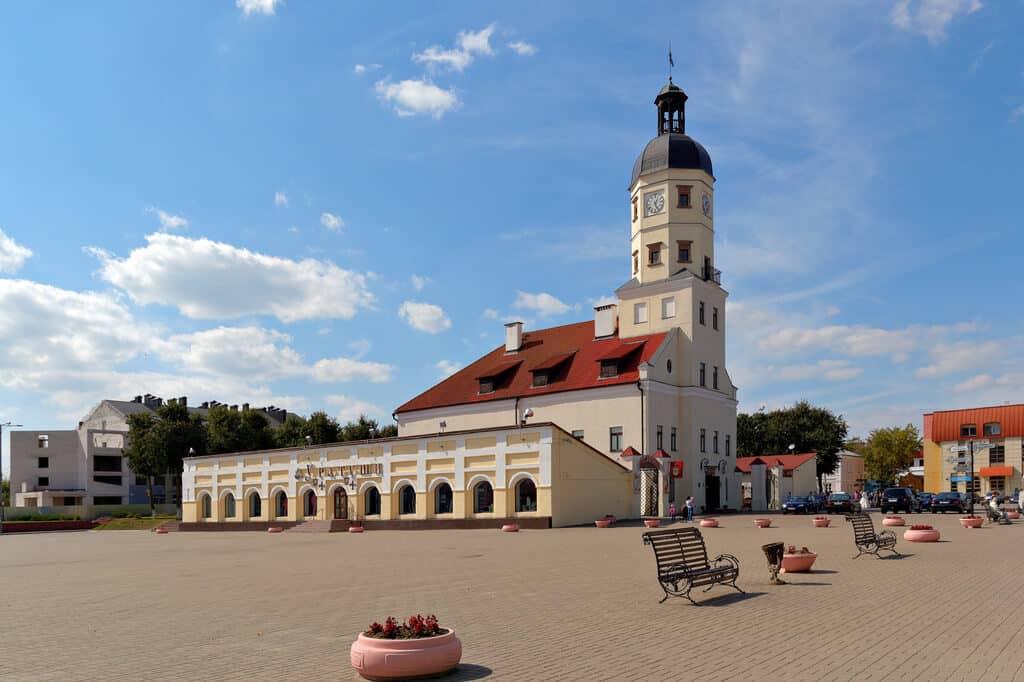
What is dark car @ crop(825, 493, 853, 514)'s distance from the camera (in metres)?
51.0

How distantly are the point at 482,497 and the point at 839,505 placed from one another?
879 inches

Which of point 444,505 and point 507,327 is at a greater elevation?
point 507,327

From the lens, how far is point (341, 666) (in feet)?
29.9

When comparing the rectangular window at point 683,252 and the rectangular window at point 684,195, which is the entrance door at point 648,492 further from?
the rectangular window at point 684,195

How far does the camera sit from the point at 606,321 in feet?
196

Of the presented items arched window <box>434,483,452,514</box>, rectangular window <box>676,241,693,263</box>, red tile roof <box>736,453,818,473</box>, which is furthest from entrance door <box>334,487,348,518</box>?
red tile roof <box>736,453,818,473</box>

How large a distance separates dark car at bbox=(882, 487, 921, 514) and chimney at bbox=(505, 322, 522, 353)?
90.5 ft

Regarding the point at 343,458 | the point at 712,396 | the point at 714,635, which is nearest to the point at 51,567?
the point at 714,635

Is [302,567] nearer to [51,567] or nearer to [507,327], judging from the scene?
[51,567]

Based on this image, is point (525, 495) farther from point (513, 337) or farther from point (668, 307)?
point (513, 337)

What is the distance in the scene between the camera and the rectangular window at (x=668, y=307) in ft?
183

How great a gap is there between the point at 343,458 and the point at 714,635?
43.7 meters

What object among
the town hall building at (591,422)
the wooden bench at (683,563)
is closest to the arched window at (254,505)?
the town hall building at (591,422)

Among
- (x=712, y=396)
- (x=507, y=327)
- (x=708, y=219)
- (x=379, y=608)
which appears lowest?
(x=379, y=608)
